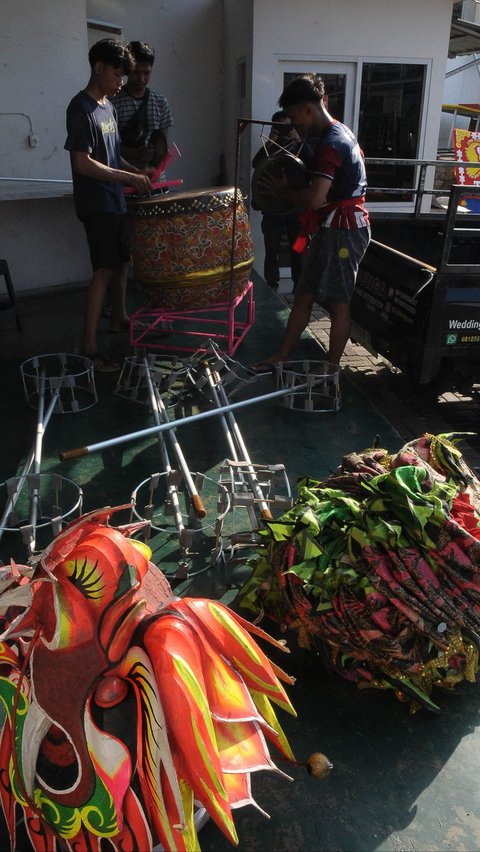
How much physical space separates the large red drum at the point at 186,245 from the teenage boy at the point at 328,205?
0.40m

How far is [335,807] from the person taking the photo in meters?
1.86

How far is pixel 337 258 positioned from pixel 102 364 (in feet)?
5.93

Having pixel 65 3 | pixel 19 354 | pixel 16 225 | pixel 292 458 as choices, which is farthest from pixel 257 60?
pixel 292 458

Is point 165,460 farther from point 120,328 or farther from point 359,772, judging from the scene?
point 120,328

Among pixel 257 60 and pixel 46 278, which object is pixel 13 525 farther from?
pixel 257 60

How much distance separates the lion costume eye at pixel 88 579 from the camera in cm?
133

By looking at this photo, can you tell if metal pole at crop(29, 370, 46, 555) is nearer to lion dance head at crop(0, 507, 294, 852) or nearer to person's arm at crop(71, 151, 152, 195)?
lion dance head at crop(0, 507, 294, 852)

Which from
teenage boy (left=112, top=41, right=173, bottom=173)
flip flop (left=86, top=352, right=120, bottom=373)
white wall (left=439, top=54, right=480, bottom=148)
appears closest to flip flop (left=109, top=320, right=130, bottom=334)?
flip flop (left=86, top=352, right=120, bottom=373)

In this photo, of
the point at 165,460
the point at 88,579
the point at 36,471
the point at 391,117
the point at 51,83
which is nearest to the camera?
the point at 88,579

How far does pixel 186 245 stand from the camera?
449 cm

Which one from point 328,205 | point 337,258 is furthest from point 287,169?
point 337,258

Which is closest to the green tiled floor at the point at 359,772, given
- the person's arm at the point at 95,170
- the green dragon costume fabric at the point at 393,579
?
the green dragon costume fabric at the point at 393,579

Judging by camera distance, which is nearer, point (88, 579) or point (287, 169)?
point (88, 579)

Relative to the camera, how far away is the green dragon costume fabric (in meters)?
2.03
